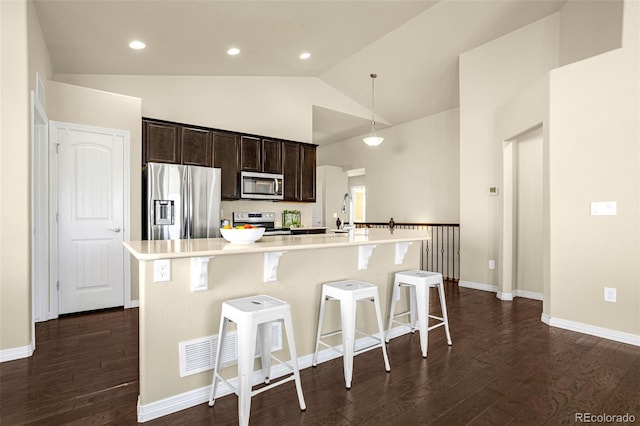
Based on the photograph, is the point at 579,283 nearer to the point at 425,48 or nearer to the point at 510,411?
the point at 510,411

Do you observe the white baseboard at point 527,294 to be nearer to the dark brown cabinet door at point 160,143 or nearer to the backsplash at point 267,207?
the backsplash at point 267,207

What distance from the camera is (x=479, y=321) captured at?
12.4ft

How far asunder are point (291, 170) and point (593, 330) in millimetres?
4409

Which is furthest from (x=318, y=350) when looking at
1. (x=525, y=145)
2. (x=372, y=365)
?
(x=525, y=145)

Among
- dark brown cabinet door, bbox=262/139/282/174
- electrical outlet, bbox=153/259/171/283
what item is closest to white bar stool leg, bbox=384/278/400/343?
electrical outlet, bbox=153/259/171/283

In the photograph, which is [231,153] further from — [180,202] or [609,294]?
[609,294]

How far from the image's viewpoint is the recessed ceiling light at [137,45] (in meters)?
3.89

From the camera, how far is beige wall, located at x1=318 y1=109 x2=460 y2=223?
22.2ft

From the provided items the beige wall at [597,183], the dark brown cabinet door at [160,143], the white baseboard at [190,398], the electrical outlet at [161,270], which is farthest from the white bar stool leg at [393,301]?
the dark brown cabinet door at [160,143]

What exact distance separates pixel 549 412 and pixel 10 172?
406cm

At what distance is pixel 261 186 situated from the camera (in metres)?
5.46

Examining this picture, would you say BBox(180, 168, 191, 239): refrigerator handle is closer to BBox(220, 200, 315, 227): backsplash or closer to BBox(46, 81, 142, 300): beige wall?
BBox(46, 81, 142, 300): beige wall

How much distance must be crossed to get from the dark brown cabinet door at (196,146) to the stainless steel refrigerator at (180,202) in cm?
38

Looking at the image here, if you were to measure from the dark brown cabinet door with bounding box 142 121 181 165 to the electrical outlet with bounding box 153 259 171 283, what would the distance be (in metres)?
2.84
